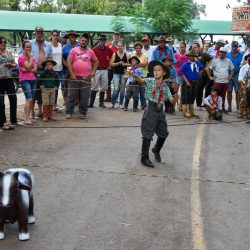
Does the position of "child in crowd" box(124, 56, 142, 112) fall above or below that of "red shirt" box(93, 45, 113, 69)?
below

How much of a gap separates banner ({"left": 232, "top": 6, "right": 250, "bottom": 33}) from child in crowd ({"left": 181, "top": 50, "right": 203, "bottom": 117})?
1348 cm

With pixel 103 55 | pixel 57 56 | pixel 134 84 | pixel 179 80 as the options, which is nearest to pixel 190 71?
pixel 179 80

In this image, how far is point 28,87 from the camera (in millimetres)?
9789

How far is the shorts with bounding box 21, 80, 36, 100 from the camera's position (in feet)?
32.0

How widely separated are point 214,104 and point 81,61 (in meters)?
3.68

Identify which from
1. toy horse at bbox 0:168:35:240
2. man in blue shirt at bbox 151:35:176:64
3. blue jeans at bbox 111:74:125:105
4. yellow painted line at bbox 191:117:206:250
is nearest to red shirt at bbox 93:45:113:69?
blue jeans at bbox 111:74:125:105

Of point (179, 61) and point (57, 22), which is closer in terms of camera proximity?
point (179, 61)

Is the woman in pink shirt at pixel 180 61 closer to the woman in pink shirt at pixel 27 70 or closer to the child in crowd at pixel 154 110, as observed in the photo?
the woman in pink shirt at pixel 27 70

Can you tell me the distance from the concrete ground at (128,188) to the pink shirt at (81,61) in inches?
51.1

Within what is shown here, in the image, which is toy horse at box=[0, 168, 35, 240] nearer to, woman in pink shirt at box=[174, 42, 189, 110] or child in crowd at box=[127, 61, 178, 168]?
child in crowd at box=[127, 61, 178, 168]

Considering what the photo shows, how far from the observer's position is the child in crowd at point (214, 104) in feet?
38.7

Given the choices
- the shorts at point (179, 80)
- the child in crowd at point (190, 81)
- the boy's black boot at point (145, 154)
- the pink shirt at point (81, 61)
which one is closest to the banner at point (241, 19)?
the shorts at point (179, 80)

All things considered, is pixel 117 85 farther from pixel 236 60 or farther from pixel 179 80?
pixel 236 60

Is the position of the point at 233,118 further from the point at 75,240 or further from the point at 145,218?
the point at 75,240
